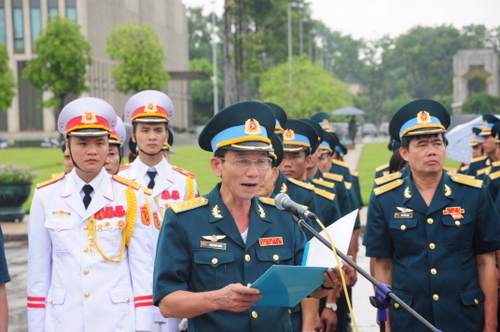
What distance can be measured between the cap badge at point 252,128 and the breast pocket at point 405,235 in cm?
156

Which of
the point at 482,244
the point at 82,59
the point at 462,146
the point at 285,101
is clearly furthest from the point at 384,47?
the point at 482,244

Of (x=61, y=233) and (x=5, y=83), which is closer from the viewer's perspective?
(x=61, y=233)

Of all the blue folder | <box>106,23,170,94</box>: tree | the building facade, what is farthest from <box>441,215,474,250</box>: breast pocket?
the building facade

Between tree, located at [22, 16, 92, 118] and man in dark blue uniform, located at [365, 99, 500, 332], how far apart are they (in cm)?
5646

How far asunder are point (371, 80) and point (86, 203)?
116 meters

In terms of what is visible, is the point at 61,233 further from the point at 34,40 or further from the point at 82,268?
the point at 34,40

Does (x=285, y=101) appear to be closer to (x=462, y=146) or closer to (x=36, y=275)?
(x=462, y=146)

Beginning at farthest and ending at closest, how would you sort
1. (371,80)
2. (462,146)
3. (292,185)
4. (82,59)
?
1. (371,80)
2. (82,59)
3. (462,146)
4. (292,185)

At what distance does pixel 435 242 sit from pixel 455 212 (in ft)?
0.76

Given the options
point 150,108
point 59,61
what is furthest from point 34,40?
point 150,108

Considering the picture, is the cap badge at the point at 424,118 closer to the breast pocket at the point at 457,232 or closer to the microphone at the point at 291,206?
the breast pocket at the point at 457,232

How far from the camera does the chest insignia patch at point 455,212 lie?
4.59m

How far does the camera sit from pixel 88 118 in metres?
4.78

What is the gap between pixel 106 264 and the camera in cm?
457
